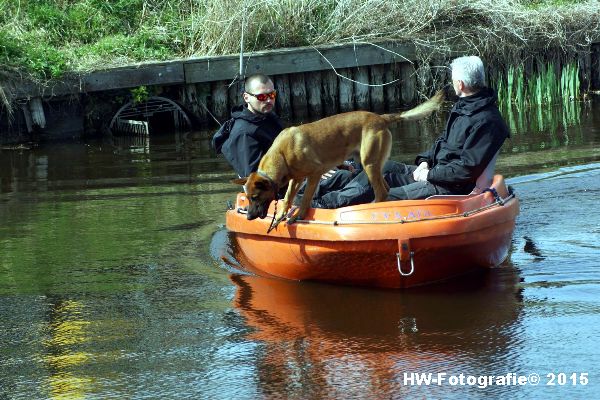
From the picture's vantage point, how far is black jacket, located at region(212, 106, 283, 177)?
25.0 feet

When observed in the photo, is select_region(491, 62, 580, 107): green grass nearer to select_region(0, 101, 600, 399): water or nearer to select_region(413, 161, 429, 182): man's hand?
select_region(0, 101, 600, 399): water

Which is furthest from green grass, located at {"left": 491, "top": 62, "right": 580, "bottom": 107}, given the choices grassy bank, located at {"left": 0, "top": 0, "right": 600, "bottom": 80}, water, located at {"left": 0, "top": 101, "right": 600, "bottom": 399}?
water, located at {"left": 0, "top": 101, "right": 600, "bottom": 399}

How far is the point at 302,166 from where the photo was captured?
716 cm

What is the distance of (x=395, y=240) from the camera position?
673cm

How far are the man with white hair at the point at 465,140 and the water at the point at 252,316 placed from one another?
2.43 ft

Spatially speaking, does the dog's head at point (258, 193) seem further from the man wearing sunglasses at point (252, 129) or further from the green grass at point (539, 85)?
the green grass at point (539, 85)

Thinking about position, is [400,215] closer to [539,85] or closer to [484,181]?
[484,181]

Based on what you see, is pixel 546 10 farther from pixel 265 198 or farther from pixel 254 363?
pixel 254 363

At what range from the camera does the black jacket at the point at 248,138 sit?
7617 mm

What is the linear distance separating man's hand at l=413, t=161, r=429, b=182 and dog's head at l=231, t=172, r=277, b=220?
1.36 meters

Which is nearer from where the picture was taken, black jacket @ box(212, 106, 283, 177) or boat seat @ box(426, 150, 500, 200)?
boat seat @ box(426, 150, 500, 200)

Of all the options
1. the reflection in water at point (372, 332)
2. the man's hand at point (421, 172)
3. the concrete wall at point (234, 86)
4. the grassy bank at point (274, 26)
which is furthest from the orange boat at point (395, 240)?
the grassy bank at point (274, 26)

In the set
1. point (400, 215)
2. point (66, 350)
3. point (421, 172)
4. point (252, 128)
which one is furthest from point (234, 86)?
point (66, 350)

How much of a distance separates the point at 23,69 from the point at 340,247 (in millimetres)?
9165
